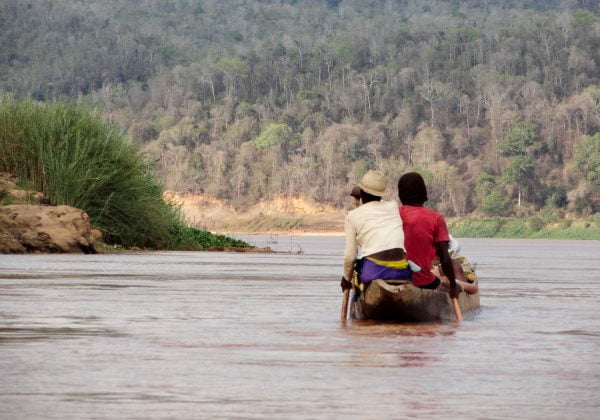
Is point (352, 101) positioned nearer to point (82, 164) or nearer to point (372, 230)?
point (82, 164)

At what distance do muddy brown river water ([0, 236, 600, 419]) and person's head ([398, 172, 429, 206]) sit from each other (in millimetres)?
1220

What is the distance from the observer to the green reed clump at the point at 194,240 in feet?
135

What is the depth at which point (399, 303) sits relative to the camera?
42.5 feet

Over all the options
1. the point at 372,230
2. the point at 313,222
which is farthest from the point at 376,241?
the point at 313,222

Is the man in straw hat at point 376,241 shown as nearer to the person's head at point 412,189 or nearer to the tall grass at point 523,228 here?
the person's head at point 412,189

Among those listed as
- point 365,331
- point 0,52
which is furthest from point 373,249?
point 0,52

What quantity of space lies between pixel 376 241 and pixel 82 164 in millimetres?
23066

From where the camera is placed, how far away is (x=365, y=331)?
39.7ft

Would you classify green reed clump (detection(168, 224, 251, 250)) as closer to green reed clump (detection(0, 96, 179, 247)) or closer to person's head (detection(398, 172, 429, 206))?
green reed clump (detection(0, 96, 179, 247))

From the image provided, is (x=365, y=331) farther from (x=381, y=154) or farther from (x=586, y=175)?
(x=381, y=154)

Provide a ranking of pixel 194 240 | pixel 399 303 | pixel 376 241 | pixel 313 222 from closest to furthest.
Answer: pixel 399 303
pixel 376 241
pixel 194 240
pixel 313 222

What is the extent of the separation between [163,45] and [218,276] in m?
170

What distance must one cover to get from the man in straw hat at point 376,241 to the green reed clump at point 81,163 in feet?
73.4

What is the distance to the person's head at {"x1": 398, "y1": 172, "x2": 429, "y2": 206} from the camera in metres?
13.3
